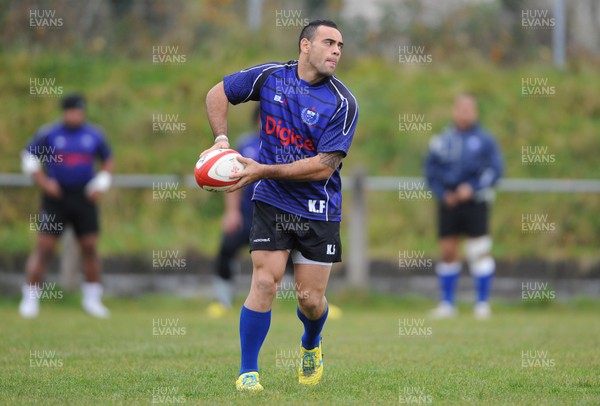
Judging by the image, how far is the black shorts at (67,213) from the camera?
510 inches

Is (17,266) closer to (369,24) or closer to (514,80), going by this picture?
(369,24)

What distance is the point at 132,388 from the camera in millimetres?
6133

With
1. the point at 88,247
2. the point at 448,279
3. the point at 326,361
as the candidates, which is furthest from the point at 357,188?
the point at 326,361

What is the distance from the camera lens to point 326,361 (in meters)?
7.81

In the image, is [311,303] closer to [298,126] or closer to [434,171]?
[298,126]

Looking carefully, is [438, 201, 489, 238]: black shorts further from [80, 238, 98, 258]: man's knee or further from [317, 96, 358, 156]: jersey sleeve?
[317, 96, 358, 156]: jersey sleeve

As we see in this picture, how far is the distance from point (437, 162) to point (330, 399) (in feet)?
25.9

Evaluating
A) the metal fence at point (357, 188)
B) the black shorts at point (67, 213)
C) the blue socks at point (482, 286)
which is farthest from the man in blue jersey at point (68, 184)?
the blue socks at point (482, 286)

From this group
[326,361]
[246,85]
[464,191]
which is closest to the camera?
[246,85]

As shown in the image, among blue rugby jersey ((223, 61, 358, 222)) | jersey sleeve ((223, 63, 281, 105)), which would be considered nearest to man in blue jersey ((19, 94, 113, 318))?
jersey sleeve ((223, 63, 281, 105))

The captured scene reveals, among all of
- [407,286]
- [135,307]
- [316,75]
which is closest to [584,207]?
[407,286]

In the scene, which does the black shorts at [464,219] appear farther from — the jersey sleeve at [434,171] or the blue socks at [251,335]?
the blue socks at [251,335]

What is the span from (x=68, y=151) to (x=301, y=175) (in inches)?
293

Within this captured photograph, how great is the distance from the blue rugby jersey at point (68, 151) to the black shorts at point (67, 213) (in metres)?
0.16
